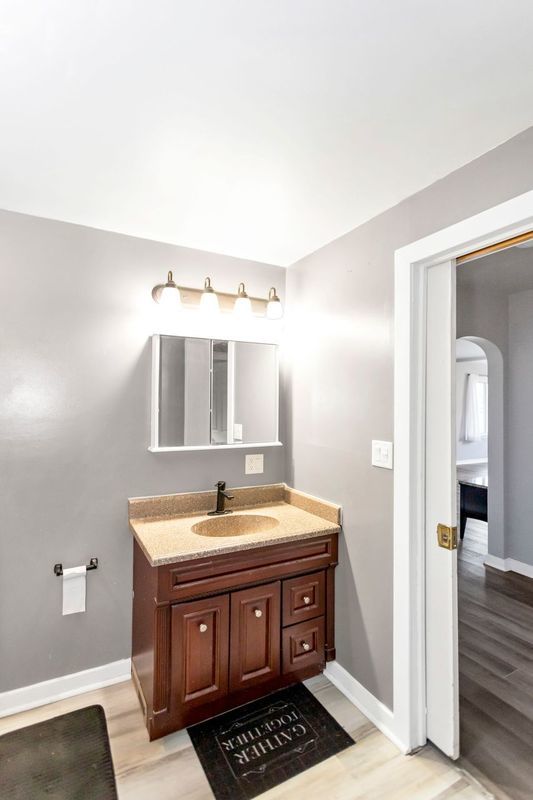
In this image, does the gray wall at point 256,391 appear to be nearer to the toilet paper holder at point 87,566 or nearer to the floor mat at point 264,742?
the toilet paper holder at point 87,566

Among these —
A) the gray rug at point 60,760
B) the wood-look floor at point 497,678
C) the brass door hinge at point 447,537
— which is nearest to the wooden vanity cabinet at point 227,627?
the gray rug at point 60,760

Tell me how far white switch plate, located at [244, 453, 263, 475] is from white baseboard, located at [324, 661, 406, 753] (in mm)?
1093

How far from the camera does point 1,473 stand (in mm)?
1854

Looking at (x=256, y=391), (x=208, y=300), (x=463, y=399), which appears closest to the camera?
(x=208, y=300)

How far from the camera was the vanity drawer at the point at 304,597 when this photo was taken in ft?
6.31

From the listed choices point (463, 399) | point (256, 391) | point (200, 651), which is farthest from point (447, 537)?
point (463, 399)

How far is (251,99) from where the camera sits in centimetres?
117

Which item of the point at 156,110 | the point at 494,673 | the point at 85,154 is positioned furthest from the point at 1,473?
the point at 494,673

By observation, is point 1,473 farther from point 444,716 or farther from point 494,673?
point 494,673

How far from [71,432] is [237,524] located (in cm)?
100

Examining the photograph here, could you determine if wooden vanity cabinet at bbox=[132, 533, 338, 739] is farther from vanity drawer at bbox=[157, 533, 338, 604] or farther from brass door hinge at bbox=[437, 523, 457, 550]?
brass door hinge at bbox=[437, 523, 457, 550]

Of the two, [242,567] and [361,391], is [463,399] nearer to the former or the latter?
[361,391]

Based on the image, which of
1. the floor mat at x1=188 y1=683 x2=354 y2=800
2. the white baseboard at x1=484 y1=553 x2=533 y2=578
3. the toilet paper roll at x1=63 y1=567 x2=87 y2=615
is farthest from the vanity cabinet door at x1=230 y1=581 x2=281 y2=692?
the white baseboard at x1=484 y1=553 x2=533 y2=578

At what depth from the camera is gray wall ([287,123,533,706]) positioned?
168cm
